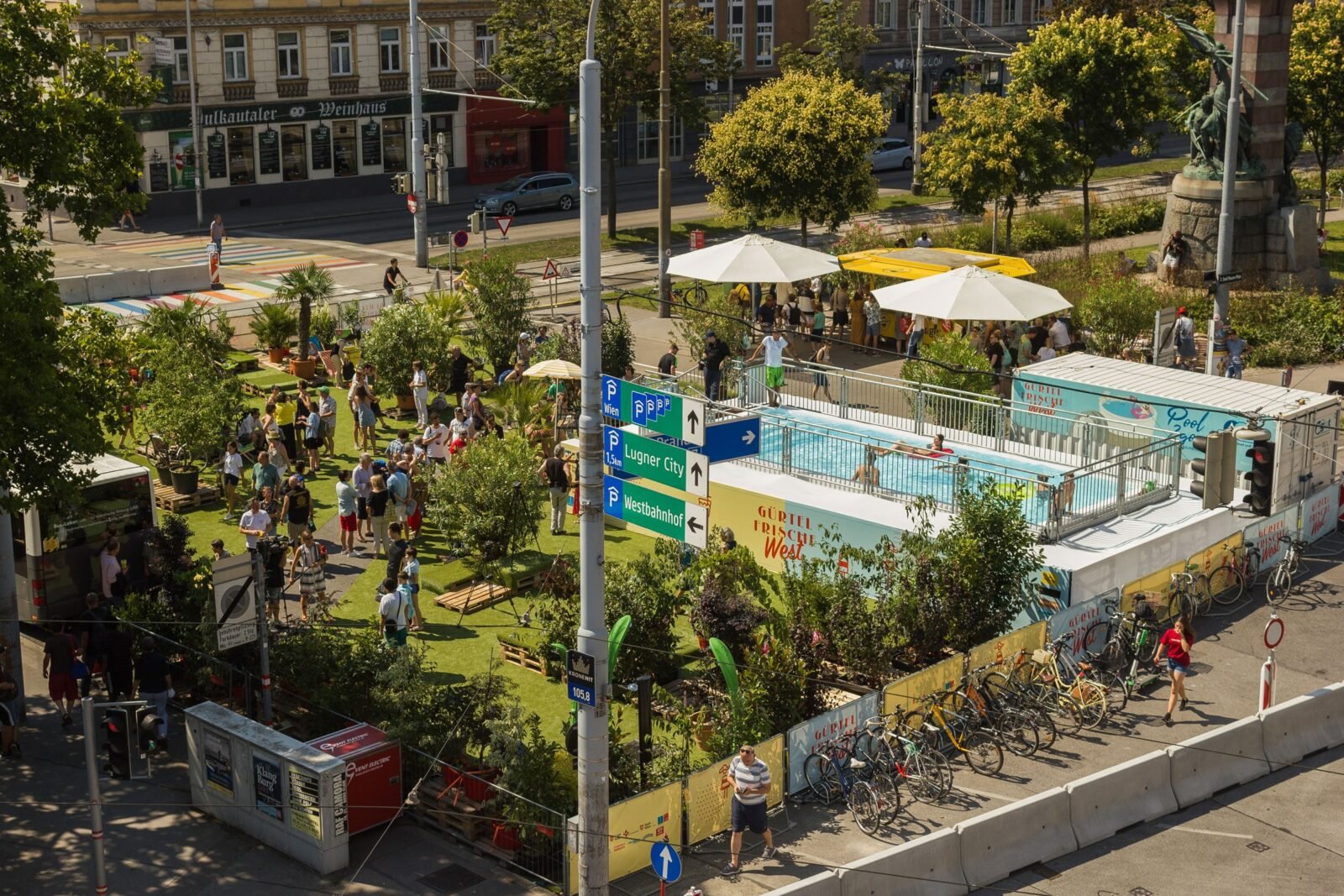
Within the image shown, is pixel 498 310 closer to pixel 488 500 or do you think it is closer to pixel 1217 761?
pixel 488 500

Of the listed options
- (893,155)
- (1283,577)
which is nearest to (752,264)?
(1283,577)

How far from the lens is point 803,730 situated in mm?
17641

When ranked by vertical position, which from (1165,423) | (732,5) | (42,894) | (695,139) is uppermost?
(732,5)

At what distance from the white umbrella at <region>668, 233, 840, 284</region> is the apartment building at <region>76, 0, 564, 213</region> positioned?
2360cm

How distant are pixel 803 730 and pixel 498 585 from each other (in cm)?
729

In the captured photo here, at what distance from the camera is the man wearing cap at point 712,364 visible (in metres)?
29.5

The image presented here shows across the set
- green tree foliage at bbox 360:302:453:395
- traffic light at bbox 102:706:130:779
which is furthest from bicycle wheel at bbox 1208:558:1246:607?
green tree foliage at bbox 360:302:453:395

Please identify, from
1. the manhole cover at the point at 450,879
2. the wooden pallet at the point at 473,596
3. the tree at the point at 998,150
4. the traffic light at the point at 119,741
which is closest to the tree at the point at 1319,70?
the tree at the point at 998,150

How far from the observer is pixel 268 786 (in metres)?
17.0

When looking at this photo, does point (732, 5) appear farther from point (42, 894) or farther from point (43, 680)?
point (42, 894)

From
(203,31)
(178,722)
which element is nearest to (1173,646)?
(178,722)

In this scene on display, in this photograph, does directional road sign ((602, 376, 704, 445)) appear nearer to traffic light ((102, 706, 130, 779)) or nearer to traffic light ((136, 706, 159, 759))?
traffic light ((136, 706, 159, 759))

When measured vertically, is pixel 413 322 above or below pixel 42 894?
above

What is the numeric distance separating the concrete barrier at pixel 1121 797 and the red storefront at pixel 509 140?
4756 centimetres
